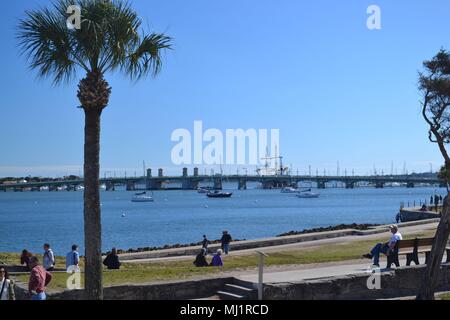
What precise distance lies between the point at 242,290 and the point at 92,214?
3637 millimetres

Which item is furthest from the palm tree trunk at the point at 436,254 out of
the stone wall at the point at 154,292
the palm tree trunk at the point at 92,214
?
the palm tree trunk at the point at 92,214

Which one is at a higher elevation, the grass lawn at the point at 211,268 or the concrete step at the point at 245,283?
the concrete step at the point at 245,283

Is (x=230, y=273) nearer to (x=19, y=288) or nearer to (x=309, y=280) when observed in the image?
(x=309, y=280)

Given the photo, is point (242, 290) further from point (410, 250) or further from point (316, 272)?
point (410, 250)

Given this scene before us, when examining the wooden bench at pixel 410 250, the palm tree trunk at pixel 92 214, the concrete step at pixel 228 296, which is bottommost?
the concrete step at pixel 228 296

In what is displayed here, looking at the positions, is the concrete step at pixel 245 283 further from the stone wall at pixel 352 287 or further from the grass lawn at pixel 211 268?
the grass lawn at pixel 211 268

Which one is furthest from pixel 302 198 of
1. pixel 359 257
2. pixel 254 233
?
pixel 359 257

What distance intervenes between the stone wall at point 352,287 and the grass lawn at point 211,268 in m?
3.21

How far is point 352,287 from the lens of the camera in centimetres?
1358

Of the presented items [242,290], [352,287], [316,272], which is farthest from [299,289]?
[316,272]

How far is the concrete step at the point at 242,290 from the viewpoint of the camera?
12.9 meters

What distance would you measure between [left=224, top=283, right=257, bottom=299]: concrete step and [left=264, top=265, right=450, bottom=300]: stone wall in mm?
325
